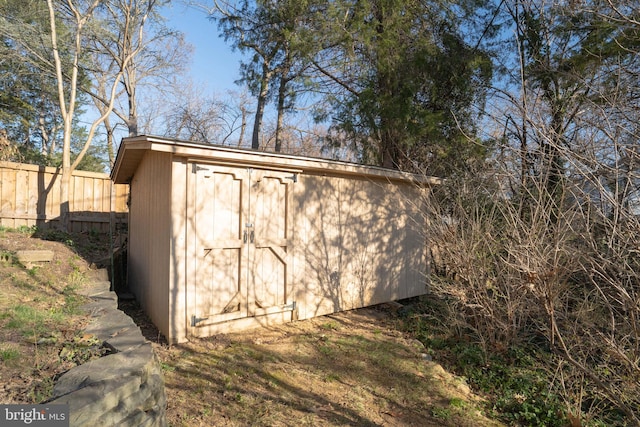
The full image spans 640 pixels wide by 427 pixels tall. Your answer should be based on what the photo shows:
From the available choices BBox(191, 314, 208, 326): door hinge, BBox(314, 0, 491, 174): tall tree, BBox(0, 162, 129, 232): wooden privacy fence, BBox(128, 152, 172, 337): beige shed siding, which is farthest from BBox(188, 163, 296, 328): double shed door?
BBox(0, 162, 129, 232): wooden privacy fence

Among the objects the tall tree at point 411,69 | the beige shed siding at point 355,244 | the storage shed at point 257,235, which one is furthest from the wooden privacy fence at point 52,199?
the tall tree at point 411,69

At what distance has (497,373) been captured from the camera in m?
4.46

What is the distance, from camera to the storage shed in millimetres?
4258

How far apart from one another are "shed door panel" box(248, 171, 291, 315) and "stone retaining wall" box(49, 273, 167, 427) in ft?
6.77

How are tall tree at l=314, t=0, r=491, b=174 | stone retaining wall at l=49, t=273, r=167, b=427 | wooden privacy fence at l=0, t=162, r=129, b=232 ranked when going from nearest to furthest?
stone retaining wall at l=49, t=273, r=167, b=427 < tall tree at l=314, t=0, r=491, b=174 < wooden privacy fence at l=0, t=162, r=129, b=232

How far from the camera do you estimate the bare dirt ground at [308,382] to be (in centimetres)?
307

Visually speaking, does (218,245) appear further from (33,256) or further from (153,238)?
(33,256)

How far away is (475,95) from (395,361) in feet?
17.8

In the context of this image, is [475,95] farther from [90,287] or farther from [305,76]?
[90,287]

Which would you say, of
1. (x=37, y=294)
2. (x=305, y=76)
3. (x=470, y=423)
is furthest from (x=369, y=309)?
(x=305, y=76)

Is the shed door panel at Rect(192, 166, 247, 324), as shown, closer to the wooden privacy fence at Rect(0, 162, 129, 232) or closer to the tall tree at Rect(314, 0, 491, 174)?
the tall tree at Rect(314, 0, 491, 174)

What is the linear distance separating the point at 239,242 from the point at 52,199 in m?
7.35

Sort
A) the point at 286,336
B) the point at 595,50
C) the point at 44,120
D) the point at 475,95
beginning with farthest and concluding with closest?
1. the point at 44,120
2. the point at 475,95
3. the point at 595,50
4. the point at 286,336

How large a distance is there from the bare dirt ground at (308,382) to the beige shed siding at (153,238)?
46cm
